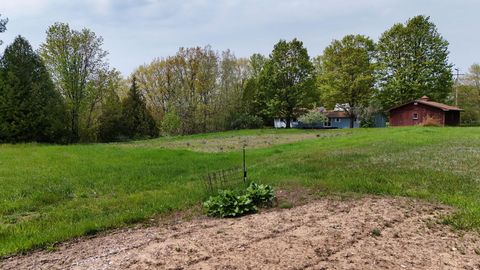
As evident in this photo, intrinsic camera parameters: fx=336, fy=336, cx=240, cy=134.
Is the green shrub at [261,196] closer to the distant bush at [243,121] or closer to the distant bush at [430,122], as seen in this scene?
the distant bush at [430,122]

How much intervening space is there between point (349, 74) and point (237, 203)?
4585cm

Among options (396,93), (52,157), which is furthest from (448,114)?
(52,157)

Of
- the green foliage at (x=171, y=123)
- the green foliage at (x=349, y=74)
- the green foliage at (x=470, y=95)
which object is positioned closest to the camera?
the green foliage at (x=171, y=123)

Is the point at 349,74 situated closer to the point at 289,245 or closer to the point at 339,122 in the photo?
the point at 339,122

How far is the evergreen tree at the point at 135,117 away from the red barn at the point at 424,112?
34.5 m

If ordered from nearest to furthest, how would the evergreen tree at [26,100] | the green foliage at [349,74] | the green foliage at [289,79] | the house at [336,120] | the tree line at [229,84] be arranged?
A: the evergreen tree at [26,100] → the tree line at [229,84] → the green foliage at [349,74] → the green foliage at [289,79] → the house at [336,120]

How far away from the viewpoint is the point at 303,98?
4956 cm

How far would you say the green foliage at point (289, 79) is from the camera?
49594 mm

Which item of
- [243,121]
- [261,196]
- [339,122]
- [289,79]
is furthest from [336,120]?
[261,196]

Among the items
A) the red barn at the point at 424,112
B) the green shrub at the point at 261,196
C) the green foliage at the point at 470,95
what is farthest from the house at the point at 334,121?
the green shrub at the point at 261,196

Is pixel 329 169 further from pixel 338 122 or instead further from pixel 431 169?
pixel 338 122

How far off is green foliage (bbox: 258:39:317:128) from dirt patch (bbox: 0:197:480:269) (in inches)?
1741

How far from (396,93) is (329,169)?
144 feet

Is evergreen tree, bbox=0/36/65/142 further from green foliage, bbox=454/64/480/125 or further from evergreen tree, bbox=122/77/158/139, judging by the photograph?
green foliage, bbox=454/64/480/125
